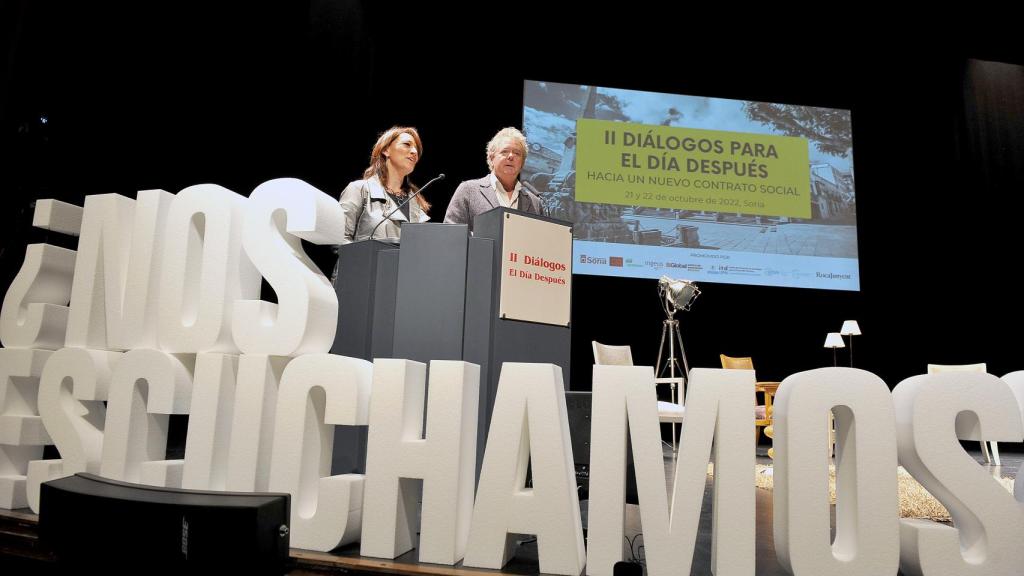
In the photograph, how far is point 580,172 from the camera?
698 cm

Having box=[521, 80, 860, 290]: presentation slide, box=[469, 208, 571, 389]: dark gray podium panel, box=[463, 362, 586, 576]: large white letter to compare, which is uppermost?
box=[521, 80, 860, 290]: presentation slide

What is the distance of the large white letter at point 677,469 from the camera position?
1540mm

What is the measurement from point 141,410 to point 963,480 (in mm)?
2104

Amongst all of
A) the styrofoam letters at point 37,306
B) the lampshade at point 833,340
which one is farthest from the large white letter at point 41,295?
the lampshade at point 833,340

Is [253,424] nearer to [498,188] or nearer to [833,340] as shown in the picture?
[498,188]

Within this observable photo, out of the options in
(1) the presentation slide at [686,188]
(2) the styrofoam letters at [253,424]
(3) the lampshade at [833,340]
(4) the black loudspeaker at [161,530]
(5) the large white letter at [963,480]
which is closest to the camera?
(4) the black loudspeaker at [161,530]

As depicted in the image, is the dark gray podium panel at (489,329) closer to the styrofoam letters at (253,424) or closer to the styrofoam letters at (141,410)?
the styrofoam letters at (253,424)

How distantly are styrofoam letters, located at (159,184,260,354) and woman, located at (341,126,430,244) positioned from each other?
0.80 metres

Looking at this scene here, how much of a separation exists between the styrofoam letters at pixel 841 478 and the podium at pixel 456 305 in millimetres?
1000

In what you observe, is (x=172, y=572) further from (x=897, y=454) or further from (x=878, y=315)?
(x=878, y=315)

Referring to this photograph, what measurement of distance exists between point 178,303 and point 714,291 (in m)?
6.64

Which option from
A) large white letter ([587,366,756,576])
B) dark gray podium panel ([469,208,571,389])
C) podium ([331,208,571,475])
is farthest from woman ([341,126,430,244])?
large white letter ([587,366,756,576])

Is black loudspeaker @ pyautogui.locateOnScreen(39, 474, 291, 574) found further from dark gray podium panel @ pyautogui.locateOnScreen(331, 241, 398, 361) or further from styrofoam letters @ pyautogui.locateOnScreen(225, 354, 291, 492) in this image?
dark gray podium panel @ pyautogui.locateOnScreen(331, 241, 398, 361)

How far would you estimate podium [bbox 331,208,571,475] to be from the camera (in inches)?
91.1
